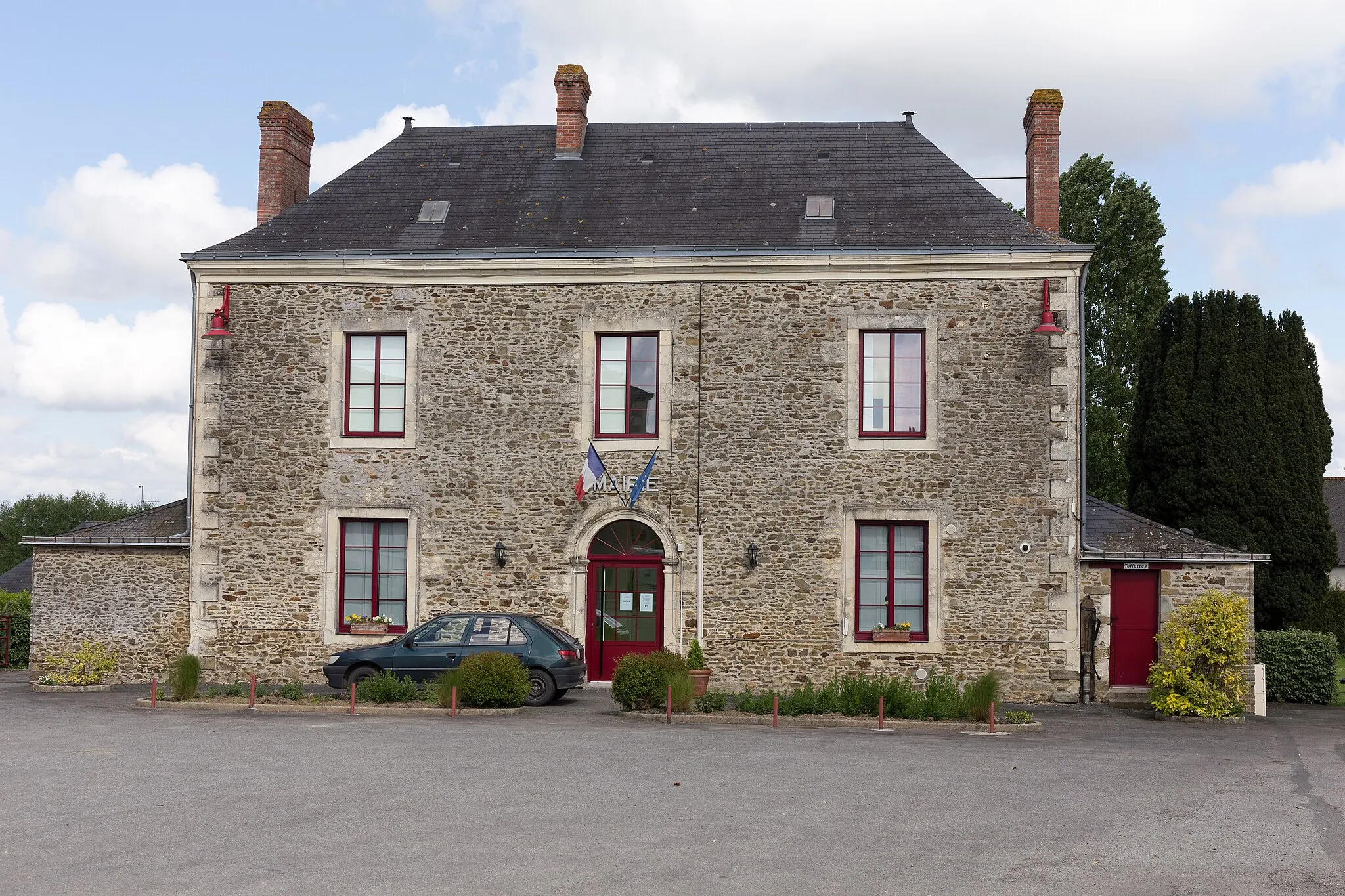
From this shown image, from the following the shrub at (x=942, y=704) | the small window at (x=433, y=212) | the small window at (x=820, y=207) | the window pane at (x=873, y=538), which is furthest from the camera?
the small window at (x=433, y=212)

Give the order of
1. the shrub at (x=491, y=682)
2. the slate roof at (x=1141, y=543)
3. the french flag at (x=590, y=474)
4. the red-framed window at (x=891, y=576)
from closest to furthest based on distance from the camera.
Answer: the shrub at (x=491, y=682) → the french flag at (x=590, y=474) → the slate roof at (x=1141, y=543) → the red-framed window at (x=891, y=576)

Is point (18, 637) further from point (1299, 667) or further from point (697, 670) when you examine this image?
point (1299, 667)

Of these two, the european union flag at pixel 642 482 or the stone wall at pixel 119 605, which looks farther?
the stone wall at pixel 119 605

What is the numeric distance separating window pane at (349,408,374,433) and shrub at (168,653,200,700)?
438cm

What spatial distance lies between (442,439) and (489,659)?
4.53 meters

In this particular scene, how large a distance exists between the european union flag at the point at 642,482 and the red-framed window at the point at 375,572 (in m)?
3.39

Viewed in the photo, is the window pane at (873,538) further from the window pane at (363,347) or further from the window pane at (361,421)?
the window pane at (363,347)

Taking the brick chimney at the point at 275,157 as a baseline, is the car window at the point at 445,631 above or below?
below

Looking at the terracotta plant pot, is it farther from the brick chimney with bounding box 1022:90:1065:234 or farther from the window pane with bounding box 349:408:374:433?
the brick chimney with bounding box 1022:90:1065:234

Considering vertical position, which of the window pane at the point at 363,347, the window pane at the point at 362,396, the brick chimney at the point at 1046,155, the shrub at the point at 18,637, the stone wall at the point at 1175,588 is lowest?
the shrub at the point at 18,637

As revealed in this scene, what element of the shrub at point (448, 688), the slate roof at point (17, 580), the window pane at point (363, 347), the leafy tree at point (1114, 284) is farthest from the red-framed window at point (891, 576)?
the slate roof at point (17, 580)

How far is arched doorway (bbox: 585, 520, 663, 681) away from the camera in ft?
61.0

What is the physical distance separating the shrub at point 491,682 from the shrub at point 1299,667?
11907mm

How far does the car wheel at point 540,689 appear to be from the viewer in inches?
636
